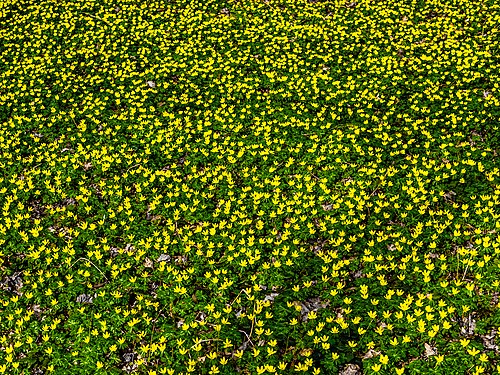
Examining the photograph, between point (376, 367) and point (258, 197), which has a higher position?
point (258, 197)

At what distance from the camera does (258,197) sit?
8656 millimetres

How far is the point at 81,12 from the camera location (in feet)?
56.1

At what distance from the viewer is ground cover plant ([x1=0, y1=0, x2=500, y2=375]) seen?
621 centimetres

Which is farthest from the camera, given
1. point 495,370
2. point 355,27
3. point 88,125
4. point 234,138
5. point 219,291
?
point 355,27

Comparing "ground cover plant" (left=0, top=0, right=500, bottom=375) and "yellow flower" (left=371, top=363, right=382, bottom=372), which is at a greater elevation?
"ground cover plant" (left=0, top=0, right=500, bottom=375)

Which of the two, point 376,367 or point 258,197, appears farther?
point 258,197

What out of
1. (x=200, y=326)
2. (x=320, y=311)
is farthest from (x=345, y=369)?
(x=200, y=326)

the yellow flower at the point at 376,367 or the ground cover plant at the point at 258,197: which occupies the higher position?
the ground cover plant at the point at 258,197

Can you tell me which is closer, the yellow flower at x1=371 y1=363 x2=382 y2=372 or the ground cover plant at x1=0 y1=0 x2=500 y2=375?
the yellow flower at x1=371 y1=363 x2=382 y2=372

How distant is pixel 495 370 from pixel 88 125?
1091 cm

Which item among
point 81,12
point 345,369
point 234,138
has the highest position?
point 81,12

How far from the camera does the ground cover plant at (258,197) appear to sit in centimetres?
621

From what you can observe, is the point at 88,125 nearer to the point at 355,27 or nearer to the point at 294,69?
the point at 294,69

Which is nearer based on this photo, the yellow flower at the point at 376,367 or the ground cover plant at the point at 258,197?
the yellow flower at the point at 376,367
